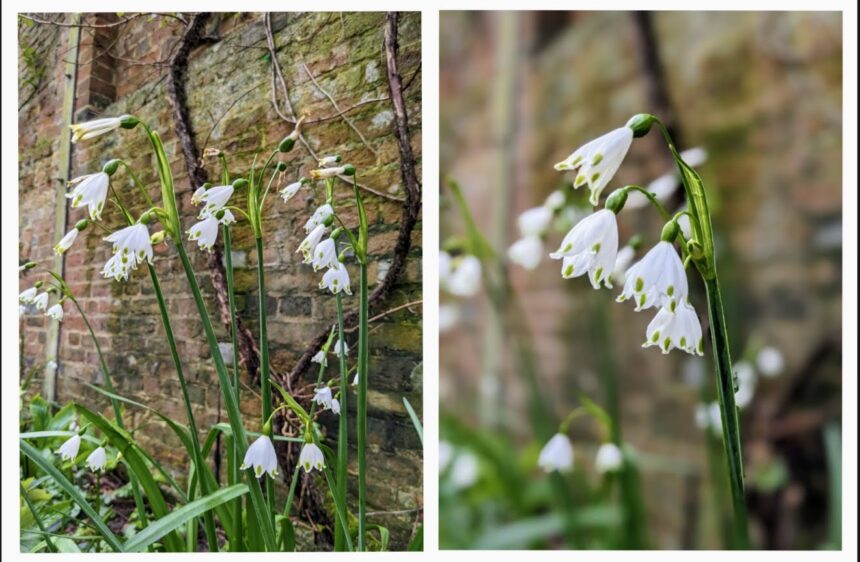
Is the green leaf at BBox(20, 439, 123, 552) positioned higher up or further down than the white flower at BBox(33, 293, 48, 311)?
further down

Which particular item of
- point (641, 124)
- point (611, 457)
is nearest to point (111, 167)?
point (641, 124)

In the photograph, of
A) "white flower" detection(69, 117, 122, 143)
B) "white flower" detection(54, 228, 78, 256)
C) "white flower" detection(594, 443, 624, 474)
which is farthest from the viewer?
"white flower" detection(54, 228, 78, 256)

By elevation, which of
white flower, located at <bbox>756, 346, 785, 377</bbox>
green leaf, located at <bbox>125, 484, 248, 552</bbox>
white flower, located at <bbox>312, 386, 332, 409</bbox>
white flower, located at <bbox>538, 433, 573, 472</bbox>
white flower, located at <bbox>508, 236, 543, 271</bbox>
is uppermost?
white flower, located at <bbox>508, 236, 543, 271</bbox>

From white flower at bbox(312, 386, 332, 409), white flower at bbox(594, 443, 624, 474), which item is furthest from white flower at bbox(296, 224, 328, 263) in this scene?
white flower at bbox(594, 443, 624, 474)

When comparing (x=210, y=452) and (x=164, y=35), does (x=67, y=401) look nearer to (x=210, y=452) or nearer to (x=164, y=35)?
(x=210, y=452)

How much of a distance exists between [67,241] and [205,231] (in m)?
0.28

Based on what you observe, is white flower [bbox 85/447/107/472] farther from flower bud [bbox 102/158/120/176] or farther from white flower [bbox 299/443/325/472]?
flower bud [bbox 102/158/120/176]

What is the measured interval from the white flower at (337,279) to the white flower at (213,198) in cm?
23

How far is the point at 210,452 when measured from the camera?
1140 mm

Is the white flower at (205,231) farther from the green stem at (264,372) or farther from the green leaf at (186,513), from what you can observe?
the green leaf at (186,513)

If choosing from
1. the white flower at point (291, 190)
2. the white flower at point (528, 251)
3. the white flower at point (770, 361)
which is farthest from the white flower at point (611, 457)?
the white flower at point (291, 190)

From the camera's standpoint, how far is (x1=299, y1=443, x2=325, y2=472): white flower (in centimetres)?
108

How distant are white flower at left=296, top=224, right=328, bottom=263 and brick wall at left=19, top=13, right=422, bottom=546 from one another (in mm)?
24

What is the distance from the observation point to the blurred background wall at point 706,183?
3.92 feet
